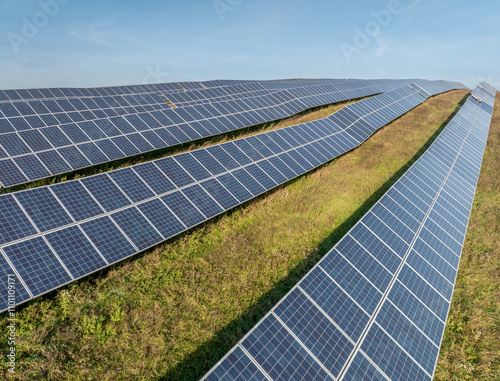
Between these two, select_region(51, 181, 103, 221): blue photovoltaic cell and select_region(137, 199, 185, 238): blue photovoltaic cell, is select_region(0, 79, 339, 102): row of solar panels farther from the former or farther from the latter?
select_region(137, 199, 185, 238): blue photovoltaic cell

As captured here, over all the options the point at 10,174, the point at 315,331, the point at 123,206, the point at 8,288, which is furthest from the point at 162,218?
the point at 10,174

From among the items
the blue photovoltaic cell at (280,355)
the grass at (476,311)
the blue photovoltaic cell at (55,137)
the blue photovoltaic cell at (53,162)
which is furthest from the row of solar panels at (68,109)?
the grass at (476,311)

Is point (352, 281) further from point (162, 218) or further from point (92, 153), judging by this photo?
point (92, 153)

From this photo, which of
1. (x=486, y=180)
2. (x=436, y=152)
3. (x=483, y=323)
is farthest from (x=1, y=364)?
(x=486, y=180)

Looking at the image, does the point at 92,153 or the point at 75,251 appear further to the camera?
the point at 92,153

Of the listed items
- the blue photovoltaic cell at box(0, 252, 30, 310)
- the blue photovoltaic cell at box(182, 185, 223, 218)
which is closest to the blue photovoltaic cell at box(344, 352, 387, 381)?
the blue photovoltaic cell at box(182, 185, 223, 218)

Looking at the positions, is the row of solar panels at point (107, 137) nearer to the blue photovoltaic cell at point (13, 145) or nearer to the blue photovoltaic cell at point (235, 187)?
the blue photovoltaic cell at point (13, 145)
